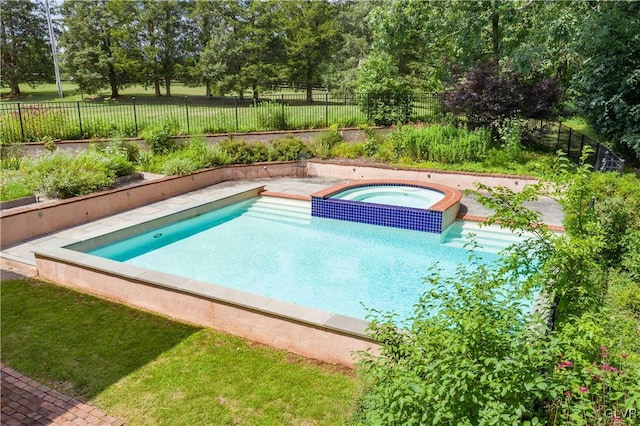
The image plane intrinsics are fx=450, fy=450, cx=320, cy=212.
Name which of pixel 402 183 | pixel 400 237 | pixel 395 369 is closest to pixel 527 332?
pixel 395 369

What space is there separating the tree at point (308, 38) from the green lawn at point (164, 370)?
90.6 ft

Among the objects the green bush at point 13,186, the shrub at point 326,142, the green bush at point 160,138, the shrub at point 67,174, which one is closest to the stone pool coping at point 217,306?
the shrub at point 67,174

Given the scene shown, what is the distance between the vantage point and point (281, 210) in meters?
11.3

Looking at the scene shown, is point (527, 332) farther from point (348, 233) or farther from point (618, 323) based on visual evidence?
point (348, 233)

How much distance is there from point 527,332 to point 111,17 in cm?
3945

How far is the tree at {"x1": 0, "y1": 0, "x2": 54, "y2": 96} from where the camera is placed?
116 feet

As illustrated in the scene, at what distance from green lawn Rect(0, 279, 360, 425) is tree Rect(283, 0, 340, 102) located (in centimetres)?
2761

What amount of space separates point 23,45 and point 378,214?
3903 cm

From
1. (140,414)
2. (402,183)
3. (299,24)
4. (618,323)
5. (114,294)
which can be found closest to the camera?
(140,414)

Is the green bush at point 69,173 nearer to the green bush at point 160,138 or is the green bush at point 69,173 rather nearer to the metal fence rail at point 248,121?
the green bush at point 160,138

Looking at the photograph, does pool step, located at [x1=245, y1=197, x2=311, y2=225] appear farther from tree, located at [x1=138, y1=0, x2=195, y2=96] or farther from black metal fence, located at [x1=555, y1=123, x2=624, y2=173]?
tree, located at [x1=138, y1=0, x2=195, y2=96]

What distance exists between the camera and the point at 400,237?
9.38 metres

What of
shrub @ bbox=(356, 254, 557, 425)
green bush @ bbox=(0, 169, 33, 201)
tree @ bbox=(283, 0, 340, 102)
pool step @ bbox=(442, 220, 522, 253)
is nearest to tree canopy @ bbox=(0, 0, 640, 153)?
tree @ bbox=(283, 0, 340, 102)

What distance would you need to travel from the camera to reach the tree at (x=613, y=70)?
1156 cm
